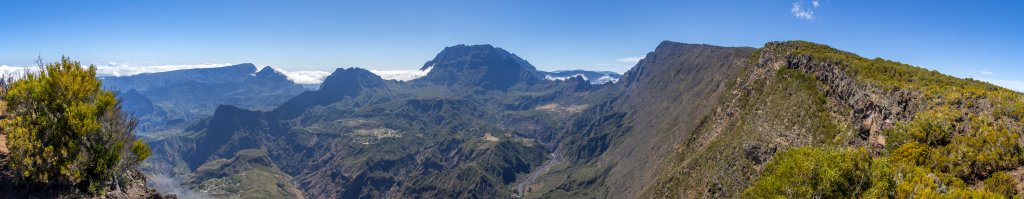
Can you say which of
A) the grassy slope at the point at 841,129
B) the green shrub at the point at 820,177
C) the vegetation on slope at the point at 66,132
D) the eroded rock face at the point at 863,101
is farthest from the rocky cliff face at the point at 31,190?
the eroded rock face at the point at 863,101

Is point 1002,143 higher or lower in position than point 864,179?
higher

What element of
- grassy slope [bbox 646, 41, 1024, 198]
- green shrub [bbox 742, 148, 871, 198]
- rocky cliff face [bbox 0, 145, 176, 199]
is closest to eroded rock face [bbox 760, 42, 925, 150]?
grassy slope [bbox 646, 41, 1024, 198]

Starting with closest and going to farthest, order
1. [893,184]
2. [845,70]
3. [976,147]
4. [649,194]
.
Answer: [893,184] < [976,147] < [845,70] < [649,194]

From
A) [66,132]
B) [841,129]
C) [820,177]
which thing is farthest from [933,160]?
[66,132]

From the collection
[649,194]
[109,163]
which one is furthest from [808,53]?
[109,163]

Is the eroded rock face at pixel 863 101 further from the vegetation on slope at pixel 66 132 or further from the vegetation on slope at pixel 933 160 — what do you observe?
the vegetation on slope at pixel 66 132

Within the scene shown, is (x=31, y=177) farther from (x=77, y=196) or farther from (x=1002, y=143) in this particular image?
A: (x=1002, y=143)
